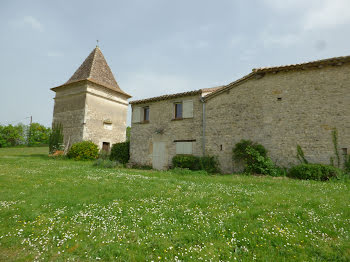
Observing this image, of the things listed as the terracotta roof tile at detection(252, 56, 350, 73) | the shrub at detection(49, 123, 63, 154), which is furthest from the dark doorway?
the terracotta roof tile at detection(252, 56, 350, 73)

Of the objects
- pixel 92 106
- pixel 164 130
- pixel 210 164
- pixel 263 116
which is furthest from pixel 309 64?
pixel 92 106

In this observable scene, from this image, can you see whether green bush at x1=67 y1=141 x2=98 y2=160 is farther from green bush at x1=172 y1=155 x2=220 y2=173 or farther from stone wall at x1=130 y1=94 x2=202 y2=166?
green bush at x1=172 y1=155 x2=220 y2=173

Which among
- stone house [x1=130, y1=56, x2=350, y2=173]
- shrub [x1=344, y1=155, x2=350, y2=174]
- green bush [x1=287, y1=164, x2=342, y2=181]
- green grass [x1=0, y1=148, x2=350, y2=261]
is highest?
stone house [x1=130, y1=56, x2=350, y2=173]

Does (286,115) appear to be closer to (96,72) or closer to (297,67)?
(297,67)

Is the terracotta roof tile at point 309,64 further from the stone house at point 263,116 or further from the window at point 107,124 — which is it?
the window at point 107,124

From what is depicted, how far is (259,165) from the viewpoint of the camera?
32.1 feet

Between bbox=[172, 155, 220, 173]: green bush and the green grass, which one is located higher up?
bbox=[172, 155, 220, 173]: green bush

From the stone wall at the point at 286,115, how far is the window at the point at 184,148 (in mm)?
1223

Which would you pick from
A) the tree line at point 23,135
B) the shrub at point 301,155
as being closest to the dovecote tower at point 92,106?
the shrub at point 301,155

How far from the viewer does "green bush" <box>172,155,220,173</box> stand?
11648mm

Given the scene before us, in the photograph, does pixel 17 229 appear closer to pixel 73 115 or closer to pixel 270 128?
pixel 270 128

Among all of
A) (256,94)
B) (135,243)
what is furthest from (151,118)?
(135,243)

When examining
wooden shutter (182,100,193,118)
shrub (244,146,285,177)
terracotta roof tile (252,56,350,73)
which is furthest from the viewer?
wooden shutter (182,100,193,118)

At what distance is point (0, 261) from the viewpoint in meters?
2.71
